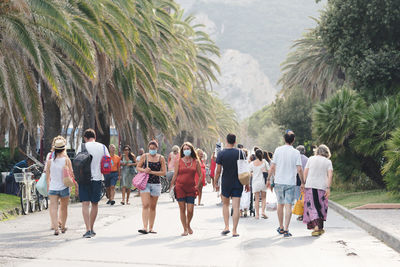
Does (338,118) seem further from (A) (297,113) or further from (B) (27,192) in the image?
(A) (297,113)

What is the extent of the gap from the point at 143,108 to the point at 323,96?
62.0 feet

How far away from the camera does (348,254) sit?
9.12 m

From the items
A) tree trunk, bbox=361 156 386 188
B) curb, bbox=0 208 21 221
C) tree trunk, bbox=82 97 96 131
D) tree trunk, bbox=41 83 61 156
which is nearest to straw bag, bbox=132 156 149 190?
curb, bbox=0 208 21 221

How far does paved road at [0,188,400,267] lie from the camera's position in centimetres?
832

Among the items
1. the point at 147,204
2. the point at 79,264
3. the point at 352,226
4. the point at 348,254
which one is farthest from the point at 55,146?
the point at 352,226

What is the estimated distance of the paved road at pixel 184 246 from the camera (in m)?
8.32

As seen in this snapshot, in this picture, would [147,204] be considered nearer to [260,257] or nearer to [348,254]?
[260,257]

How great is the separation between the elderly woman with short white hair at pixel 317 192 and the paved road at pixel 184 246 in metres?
0.30

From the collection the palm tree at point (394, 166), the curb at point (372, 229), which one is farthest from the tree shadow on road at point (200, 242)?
the palm tree at point (394, 166)

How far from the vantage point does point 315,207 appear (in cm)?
1135

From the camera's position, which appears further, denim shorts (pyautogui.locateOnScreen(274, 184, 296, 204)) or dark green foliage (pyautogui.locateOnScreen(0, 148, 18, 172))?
dark green foliage (pyautogui.locateOnScreen(0, 148, 18, 172))

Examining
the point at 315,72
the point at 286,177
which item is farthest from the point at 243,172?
the point at 315,72

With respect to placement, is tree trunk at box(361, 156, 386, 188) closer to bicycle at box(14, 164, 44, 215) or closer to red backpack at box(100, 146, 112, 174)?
bicycle at box(14, 164, 44, 215)

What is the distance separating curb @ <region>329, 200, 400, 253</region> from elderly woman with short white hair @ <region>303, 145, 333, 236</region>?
99cm
